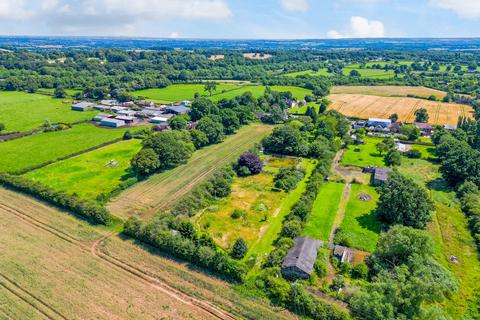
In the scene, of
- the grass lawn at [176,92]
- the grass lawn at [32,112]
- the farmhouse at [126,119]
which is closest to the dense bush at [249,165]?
the farmhouse at [126,119]

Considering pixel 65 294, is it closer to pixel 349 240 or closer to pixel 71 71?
pixel 349 240

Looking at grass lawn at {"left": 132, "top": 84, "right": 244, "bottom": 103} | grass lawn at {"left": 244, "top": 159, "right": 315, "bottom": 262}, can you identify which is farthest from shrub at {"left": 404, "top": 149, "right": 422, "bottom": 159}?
grass lawn at {"left": 132, "top": 84, "right": 244, "bottom": 103}

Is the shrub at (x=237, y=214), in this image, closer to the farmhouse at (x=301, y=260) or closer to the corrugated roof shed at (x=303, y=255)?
the corrugated roof shed at (x=303, y=255)

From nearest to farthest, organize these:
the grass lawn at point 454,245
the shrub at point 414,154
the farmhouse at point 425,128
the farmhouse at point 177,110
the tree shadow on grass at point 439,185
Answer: the grass lawn at point 454,245, the tree shadow on grass at point 439,185, the shrub at point 414,154, the farmhouse at point 425,128, the farmhouse at point 177,110

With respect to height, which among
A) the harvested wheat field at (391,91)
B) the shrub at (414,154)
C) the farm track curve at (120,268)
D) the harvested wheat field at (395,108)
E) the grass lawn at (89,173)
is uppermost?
the harvested wheat field at (391,91)

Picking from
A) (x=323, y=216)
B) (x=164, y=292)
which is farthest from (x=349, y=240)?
(x=164, y=292)

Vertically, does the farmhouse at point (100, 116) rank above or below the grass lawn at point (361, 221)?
above

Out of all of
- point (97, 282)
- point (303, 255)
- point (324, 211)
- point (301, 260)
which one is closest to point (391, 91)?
point (324, 211)
